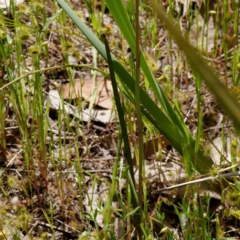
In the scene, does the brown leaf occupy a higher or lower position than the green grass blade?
lower

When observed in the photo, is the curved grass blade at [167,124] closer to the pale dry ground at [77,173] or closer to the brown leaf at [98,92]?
the pale dry ground at [77,173]

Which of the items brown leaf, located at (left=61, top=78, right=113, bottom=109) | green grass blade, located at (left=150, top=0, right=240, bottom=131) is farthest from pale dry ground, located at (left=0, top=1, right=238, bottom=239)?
green grass blade, located at (left=150, top=0, right=240, bottom=131)

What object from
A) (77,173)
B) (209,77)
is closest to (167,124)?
(77,173)

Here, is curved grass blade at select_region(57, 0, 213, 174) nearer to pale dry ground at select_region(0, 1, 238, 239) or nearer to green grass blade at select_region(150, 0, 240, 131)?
pale dry ground at select_region(0, 1, 238, 239)

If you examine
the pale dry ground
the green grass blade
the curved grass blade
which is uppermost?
the green grass blade

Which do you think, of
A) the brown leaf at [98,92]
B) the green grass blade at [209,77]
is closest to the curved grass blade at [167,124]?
the brown leaf at [98,92]

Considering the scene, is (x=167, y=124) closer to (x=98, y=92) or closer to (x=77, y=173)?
(x=77, y=173)

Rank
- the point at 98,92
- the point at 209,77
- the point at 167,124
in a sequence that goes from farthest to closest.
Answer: the point at 98,92 < the point at 167,124 < the point at 209,77

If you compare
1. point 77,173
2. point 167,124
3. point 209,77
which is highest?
point 209,77

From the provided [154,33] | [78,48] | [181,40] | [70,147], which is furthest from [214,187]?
[181,40]

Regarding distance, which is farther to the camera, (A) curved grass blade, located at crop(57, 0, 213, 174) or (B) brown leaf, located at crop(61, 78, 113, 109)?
(B) brown leaf, located at crop(61, 78, 113, 109)

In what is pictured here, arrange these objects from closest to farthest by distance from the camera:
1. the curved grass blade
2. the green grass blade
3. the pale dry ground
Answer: the green grass blade → the curved grass blade → the pale dry ground
